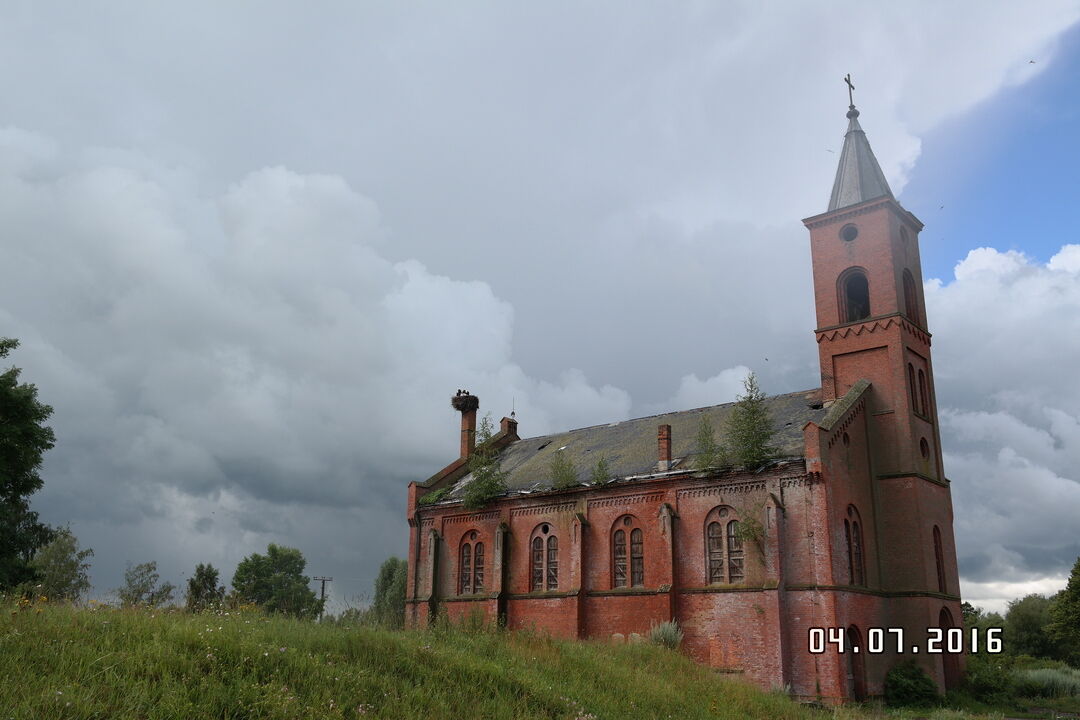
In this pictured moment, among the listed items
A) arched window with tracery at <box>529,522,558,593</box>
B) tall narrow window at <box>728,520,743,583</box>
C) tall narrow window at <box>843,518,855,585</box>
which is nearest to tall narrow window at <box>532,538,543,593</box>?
arched window with tracery at <box>529,522,558,593</box>

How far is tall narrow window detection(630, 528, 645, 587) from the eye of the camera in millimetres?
32938

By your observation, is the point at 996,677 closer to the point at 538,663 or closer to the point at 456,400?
the point at 538,663

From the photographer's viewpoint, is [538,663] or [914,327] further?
[914,327]

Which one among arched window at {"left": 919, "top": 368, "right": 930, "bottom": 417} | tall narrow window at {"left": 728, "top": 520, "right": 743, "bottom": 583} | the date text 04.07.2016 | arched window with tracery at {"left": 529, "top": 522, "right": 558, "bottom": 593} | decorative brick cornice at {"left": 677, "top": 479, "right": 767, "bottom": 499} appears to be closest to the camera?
the date text 04.07.2016

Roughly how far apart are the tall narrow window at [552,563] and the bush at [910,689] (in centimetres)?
1341

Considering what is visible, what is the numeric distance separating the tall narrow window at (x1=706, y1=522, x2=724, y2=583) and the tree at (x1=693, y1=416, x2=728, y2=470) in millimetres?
2265

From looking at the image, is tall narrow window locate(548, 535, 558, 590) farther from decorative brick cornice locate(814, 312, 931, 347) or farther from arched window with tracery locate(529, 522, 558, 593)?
decorative brick cornice locate(814, 312, 931, 347)

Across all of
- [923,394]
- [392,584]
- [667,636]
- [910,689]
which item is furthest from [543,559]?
[392,584]

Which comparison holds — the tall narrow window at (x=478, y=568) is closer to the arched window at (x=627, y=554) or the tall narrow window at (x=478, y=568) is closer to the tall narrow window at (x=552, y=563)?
the tall narrow window at (x=552, y=563)

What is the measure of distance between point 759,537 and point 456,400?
21.9 meters

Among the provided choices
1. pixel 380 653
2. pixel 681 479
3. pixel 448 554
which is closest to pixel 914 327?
pixel 681 479

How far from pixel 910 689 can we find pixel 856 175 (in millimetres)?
20937

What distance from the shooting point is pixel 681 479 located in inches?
1276

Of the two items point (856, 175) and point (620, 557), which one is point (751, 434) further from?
point (856, 175)
